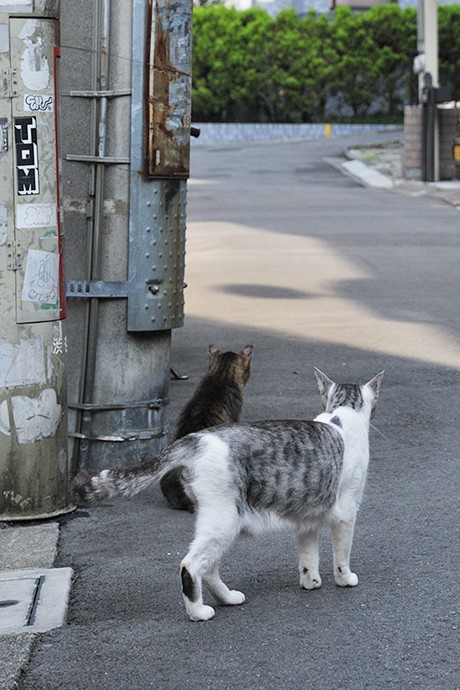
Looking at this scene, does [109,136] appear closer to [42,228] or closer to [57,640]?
[42,228]

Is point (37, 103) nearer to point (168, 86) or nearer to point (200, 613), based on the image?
point (168, 86)

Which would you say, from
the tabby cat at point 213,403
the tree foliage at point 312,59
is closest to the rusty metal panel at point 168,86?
the tabby cat at point 213,403

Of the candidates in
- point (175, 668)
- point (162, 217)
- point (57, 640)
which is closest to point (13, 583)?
point (57, 640)

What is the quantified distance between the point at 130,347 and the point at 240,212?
15.8m

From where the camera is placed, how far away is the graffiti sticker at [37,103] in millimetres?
6078

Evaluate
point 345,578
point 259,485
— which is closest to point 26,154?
point 259,485

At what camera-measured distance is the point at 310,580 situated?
5414 millimetres

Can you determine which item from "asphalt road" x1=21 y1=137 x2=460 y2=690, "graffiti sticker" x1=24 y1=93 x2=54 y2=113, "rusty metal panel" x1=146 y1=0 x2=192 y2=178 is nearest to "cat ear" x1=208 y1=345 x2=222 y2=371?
"asphalt road" x1=21 y1=137 x2=460 y2=690

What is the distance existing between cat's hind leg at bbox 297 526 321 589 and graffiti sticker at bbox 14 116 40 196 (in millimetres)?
2216

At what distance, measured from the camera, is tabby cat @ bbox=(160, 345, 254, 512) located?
6.72 meters

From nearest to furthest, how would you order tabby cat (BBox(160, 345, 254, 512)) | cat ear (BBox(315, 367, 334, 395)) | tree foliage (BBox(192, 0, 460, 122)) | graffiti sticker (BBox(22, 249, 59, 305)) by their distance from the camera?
1. cat ear (BBox(315, 367, 334, 395))
2. graffiti sticker (BBox(22, 249, 59, 305))
3. tabby cat (BBox(160, 345, 254, 512))
4. tree foliage (BBox(192, 0, 460, 122))

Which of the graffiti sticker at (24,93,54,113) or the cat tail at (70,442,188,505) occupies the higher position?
the graffiti sticker at (24,93,54,113)

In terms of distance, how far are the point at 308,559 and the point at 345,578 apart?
19cm

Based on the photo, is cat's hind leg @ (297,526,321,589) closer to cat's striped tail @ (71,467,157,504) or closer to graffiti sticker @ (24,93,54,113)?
cat's striped tail @ (71,467,157,504)
